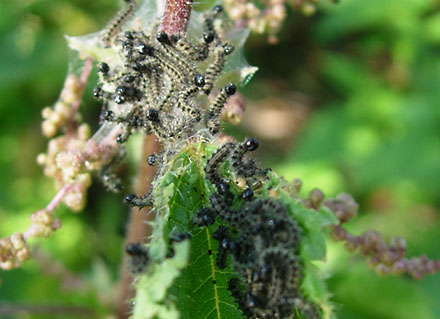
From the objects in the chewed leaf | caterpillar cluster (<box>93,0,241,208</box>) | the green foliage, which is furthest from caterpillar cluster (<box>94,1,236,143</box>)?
the chewed leaf

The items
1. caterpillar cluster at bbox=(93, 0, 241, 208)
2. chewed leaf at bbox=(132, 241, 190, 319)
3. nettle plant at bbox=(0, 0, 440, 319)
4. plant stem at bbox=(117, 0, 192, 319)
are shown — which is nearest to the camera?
chewed leaf at bbox=(132, 241, 190, 319)

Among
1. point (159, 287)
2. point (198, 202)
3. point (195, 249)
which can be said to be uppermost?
point (198, 202)

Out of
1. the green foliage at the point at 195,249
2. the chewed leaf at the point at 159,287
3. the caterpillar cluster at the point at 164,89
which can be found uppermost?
the caterpillar cluster at the point at 164,89

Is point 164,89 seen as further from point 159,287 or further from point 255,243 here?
point 159,287

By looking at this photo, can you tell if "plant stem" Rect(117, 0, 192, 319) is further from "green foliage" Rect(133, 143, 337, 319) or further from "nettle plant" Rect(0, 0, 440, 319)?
"green foliage" Rect(133, 143, 337, 319)

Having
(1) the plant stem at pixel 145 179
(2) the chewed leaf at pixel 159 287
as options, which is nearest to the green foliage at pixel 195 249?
(2) the chewed leaf at pixel 159 287

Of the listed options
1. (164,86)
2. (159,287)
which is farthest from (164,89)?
(159,287)

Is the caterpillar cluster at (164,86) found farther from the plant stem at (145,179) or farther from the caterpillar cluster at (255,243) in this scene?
the caterpillar cluster at (255,243)

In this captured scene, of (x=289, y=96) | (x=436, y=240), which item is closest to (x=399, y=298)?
(x=436, y=240)
